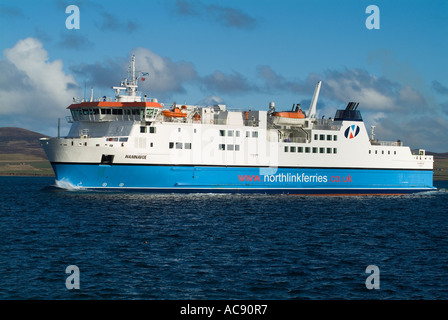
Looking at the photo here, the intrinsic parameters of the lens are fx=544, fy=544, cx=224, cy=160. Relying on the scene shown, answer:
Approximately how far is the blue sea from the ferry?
4.41m

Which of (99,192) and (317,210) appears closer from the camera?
(317,210)

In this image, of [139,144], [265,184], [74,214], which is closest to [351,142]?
[265,184]

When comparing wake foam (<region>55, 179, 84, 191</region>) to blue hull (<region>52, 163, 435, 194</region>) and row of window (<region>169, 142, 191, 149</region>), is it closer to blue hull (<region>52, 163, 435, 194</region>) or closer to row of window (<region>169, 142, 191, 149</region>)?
blue hull (<region>52, 163, 435, 194</region>)

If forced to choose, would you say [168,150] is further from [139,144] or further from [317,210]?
[317,210]

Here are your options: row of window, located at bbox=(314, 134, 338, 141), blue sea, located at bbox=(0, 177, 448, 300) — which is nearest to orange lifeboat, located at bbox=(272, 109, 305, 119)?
row of window, located at bbox=(314, 134, 338, 141)

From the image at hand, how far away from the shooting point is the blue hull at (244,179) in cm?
4531

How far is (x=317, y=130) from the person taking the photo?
5653cm

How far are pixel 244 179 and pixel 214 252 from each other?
27648mm

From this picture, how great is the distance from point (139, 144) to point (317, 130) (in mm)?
19767

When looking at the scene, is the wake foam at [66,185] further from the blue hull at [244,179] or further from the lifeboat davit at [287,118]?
the lifeboat davit at [287,118]

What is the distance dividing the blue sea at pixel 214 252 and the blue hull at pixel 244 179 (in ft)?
11.0

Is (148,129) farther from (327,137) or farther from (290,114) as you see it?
(327,137)

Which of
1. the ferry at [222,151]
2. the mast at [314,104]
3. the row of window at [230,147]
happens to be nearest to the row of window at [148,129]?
the ferry at [222,151]

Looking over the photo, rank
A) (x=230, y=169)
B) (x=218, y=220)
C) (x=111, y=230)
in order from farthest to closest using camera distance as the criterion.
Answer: (x=230, y=169) < (x=218, y=220) < (x=111, y=230)
